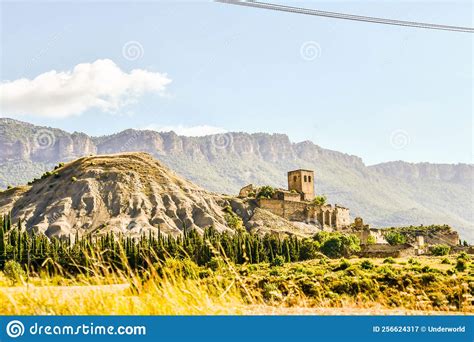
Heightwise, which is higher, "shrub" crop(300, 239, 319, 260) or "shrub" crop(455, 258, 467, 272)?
"shrub" crop(300, 239, 319, 260)

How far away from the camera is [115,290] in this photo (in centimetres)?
693

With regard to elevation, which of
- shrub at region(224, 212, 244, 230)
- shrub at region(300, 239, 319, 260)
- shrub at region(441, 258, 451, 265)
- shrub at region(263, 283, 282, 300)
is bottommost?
shrub at region(441, 258, 451, 265)

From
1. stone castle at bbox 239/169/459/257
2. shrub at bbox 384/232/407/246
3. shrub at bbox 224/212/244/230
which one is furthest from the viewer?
stone castle at bbox 239/169/459/257

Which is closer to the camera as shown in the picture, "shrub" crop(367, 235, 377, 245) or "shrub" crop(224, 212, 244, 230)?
"shrub" crop(367, 235, 377, 245)

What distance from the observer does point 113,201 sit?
3846 inches

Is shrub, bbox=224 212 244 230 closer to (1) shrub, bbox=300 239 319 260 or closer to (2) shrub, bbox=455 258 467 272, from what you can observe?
(1) shrub, bbox=300 239 319 260

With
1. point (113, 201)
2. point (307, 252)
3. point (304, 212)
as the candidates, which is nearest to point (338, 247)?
point (307, 252)
